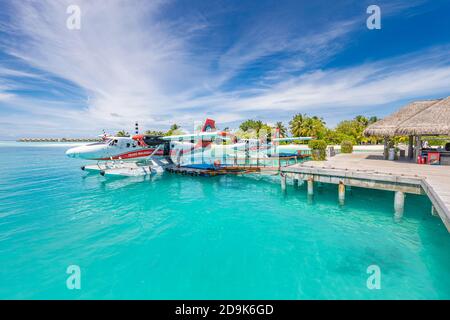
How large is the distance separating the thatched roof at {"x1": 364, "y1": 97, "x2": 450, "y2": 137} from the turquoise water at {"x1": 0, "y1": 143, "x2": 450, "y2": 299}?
14.8 ft

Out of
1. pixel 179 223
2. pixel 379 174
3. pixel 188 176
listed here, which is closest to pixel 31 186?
pixel 188 176

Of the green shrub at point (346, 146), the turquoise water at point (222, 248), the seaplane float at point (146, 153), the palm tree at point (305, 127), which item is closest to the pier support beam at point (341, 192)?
the turquoise water at point (222, 248)

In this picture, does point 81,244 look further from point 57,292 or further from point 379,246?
point 379,246

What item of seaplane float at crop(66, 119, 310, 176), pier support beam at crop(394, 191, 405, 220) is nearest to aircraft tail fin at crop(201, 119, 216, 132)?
seaplane float at crop(66, 119, 310, 176)

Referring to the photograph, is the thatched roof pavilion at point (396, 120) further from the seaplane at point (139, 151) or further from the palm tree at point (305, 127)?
the palm tree at point (305, 127)

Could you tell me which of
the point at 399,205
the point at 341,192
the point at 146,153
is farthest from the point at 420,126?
the point at 146,153

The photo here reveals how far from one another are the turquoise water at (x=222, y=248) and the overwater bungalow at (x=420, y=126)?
316cm

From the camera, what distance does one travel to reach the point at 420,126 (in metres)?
13.2

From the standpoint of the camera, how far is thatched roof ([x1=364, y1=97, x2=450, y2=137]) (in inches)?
504

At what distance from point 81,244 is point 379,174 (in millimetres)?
14256

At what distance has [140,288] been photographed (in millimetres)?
5773

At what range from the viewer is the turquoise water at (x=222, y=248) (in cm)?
571

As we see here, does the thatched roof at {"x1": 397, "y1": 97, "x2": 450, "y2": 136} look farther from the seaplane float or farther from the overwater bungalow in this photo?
the seaplane float

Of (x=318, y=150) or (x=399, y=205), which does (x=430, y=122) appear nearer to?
(x=318, y=150)
